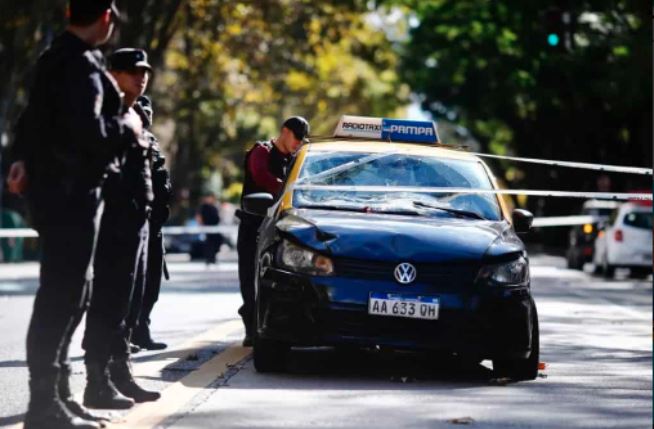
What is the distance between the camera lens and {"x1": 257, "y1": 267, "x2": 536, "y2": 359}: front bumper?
405 inches

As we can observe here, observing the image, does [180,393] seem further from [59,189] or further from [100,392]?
[59,189]

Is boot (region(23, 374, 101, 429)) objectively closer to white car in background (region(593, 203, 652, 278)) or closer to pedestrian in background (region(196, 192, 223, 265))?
white car in background (region(593, 203, 652, 278))

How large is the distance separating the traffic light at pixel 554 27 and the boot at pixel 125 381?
58.3ft

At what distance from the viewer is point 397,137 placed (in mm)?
13156

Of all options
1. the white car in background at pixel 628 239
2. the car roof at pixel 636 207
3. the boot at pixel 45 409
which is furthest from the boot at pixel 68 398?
the car roof at pixel 636 207

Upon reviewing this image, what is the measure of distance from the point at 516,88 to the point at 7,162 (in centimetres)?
1431

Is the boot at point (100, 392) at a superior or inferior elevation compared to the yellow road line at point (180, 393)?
superior

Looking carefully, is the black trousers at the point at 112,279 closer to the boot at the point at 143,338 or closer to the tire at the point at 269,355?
the tire at the point at 269,355

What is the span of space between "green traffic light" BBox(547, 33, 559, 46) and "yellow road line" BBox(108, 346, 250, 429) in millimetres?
14621

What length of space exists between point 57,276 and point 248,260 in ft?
17.4

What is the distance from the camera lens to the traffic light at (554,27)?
85.5 ft

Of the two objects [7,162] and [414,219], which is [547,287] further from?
[7,162]

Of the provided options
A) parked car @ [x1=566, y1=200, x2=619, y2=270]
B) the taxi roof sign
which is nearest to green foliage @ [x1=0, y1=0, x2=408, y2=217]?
parked car @ [x1=566, y1=200, x2=619, y2=270]

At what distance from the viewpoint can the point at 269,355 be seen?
35.0 ft
